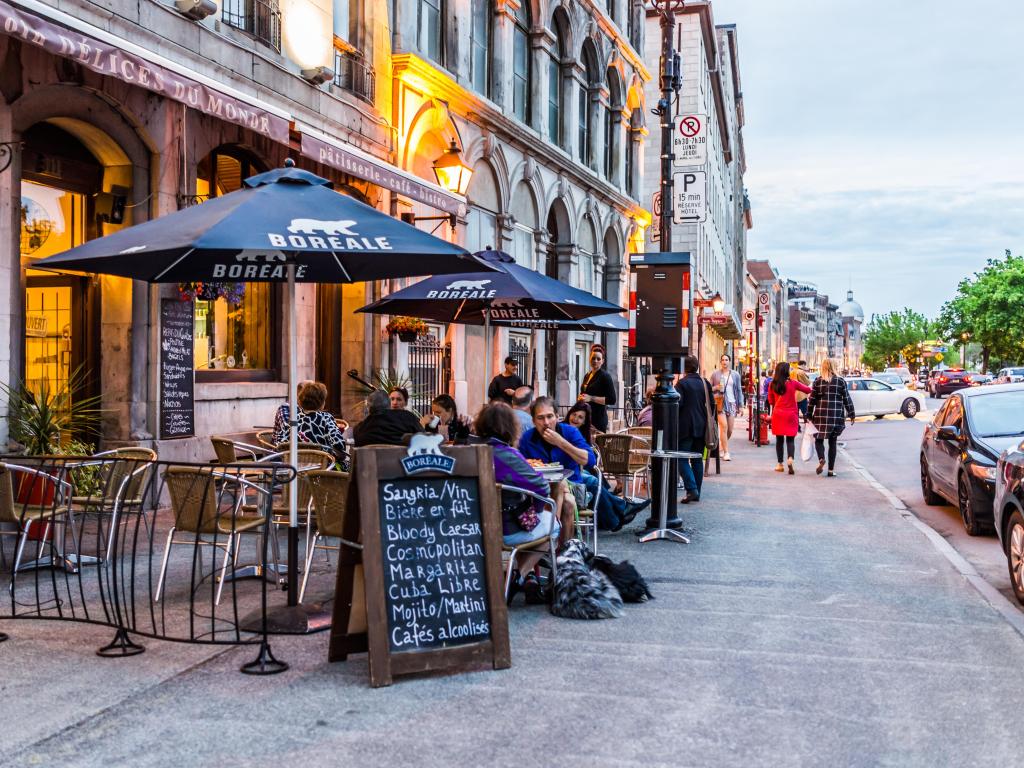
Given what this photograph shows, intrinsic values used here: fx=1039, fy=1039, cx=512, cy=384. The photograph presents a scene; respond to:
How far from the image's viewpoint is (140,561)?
8156 mm

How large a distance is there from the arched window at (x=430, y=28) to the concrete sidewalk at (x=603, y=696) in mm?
12586

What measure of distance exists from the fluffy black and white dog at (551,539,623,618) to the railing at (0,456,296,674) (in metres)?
1.86

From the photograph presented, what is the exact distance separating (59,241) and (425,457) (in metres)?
6.77

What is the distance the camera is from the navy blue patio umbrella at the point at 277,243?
550cm

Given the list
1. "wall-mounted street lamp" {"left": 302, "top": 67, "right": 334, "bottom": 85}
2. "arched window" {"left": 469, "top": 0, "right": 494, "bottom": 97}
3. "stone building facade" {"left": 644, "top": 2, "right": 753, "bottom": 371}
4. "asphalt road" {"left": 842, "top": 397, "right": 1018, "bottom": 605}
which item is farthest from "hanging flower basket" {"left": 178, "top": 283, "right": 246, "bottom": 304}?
"stone building facade" {"left": 644, "top": 2, "right": 753, "bottom": 371}

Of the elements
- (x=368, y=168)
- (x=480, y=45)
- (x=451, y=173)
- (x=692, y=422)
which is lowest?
(x=692, y=422)

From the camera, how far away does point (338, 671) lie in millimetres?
5316

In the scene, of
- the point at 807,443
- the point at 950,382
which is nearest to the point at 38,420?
the point at 807,443

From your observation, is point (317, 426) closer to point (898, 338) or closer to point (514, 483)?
point (514, 483)

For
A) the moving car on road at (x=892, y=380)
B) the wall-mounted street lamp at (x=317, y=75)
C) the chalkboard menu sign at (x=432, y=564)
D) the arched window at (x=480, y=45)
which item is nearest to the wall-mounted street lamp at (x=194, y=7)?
the wall-mounted street lamp at (x=317, y=75)

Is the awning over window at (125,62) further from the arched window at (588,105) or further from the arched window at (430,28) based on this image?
the arched window at (588,105)

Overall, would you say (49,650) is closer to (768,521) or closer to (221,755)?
(221,755)

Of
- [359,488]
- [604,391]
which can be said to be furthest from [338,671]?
[604,391]

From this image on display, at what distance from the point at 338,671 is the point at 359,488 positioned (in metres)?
0.96
